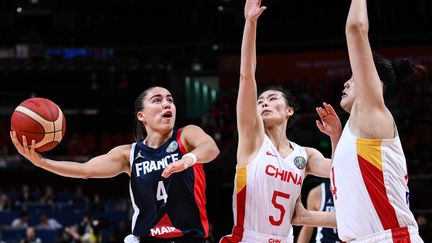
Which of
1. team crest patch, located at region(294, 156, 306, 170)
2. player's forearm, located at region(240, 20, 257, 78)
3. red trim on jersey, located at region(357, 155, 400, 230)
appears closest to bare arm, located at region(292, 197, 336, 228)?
team crest patch, located at region(294, 156, 306, 170)

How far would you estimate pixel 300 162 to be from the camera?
530cm

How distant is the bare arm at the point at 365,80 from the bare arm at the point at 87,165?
7.38 ft

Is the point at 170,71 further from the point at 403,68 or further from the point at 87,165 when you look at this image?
the point at 403,68

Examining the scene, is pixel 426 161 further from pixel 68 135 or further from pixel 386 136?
pixel 386 136

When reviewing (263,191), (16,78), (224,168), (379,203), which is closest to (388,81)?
(379,203)

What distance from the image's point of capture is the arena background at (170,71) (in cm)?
1797

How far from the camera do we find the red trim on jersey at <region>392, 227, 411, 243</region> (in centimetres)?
384

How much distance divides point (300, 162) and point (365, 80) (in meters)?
1.63

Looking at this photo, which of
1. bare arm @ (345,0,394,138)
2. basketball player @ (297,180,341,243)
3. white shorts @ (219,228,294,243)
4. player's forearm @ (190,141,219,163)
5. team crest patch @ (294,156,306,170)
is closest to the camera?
bare arm @ (345,0,394,138)

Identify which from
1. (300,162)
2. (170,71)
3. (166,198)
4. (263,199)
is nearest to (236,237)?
(263,199)

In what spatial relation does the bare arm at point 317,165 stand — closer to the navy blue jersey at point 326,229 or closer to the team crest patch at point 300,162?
the team crest patch at point 300,162

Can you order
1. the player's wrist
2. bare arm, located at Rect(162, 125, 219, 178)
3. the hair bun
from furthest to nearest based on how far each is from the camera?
the player's wrist < bare arm, located at Rect(162, 125, 219, 178) < the hair bun

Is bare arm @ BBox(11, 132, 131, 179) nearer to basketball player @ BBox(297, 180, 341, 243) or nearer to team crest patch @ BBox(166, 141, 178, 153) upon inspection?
team crest patch @ BBox(166, 141, 178, 153)

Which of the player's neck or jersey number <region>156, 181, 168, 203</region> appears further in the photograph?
the player's neck
